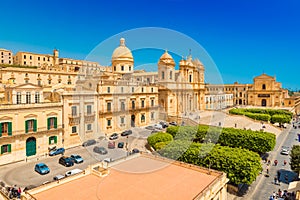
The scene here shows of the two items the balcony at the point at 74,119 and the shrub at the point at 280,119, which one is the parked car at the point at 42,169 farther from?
A: the shrub at the point at 280,119

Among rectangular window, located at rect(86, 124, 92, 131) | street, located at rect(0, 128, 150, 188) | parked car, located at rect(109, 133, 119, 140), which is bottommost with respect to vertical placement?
street, located at rect(0, 128, 150, 188)

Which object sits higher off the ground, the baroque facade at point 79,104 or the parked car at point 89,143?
the baroque facade at point 79,104

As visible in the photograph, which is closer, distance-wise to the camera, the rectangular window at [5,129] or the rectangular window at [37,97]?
the rectangular window at [5,129]

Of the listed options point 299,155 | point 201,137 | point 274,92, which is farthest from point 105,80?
point 274,92

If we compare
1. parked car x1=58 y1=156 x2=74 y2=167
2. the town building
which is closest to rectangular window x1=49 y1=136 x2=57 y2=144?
parked car x1=58 y1=156 x2=74 y2=167

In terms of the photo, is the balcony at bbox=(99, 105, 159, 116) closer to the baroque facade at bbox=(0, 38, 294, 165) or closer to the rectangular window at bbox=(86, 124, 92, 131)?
the baroque facade at bbox=(0, 38, 294, 165)

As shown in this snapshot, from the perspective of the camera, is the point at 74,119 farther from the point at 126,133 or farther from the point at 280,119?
the point at 280,119

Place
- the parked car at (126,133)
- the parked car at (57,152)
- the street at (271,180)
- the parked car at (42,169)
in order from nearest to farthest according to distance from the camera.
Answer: the street at (271,180), the parked car at (42,169), the parked car at (57,152), the parked car at (126,133)

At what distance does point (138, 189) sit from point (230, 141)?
18437 millimetres

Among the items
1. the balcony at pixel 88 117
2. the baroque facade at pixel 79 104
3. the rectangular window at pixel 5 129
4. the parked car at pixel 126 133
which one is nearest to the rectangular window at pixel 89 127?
the baroque facade at pixel 79 104

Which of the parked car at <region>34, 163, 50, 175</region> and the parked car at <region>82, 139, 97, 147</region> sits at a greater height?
the parked car at <region>82, 139, 97, 147</region>

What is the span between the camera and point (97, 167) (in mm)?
13867

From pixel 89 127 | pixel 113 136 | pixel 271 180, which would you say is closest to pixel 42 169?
pixel 89 127

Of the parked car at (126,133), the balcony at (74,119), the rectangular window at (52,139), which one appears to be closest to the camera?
the rectangular window at (52,139)
